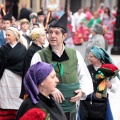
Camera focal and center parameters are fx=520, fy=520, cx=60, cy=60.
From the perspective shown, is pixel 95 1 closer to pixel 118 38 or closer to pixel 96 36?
pixel 118 38

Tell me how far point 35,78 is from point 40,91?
0.12 meters

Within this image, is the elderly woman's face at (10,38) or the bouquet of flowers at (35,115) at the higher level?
the bouquet of flowers at (35,115)

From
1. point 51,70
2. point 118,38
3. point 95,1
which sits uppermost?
point 51,70

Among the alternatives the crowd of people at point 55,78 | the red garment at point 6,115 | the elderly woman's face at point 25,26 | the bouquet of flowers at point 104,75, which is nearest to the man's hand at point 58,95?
the crowd of people at point 55,78

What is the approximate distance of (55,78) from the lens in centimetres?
427

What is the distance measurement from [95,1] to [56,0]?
125ft

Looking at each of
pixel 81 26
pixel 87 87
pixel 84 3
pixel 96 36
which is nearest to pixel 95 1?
pixel 84 3

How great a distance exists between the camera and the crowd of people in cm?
415

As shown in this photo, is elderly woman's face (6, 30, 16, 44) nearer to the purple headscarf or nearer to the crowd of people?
the crowd of people

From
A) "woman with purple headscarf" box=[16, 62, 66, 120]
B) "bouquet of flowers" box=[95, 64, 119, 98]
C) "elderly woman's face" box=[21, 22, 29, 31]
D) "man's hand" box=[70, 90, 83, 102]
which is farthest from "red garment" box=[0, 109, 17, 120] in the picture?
"elderly woman's face" box=[21, 22, 29, 31]

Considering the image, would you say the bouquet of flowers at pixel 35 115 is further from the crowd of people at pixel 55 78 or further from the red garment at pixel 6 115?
the red garment at pixel 6 115

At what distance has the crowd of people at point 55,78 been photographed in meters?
4.15

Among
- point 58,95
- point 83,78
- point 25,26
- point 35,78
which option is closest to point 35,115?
point 35,78

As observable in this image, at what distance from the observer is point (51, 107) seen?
13.7 ft
